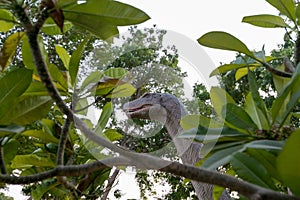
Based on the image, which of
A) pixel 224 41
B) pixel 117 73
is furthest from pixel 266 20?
pixel 117 73

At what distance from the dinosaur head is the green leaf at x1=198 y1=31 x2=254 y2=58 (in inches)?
29.8

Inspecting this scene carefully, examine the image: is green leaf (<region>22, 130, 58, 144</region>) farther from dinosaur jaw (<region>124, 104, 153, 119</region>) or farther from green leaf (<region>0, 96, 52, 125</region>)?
dinosaur jaw (<region>124, 104, 153, 119</region>)

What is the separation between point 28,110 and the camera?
545mm

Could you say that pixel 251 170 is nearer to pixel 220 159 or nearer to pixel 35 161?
pixel 220 159

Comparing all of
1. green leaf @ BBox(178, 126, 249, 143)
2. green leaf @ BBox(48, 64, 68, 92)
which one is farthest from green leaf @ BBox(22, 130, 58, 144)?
green leaf @ BBox(178, 126, 249, 143)

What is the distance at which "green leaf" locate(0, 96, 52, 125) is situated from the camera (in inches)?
20.7

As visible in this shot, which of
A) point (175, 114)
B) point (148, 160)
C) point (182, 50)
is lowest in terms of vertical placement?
point (175, 114)

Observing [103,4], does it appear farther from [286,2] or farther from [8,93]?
[286,2]

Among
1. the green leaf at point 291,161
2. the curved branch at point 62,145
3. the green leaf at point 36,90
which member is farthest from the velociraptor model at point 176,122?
the green leaf at point 291,161

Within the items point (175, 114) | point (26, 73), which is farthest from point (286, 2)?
point (175, 114)

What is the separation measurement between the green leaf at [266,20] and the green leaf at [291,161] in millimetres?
536

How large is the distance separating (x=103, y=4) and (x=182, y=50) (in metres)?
0.35

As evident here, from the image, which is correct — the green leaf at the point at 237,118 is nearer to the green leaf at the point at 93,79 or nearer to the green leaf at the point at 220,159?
the green leaf at the point at 220,159

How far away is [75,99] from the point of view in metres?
0.66
